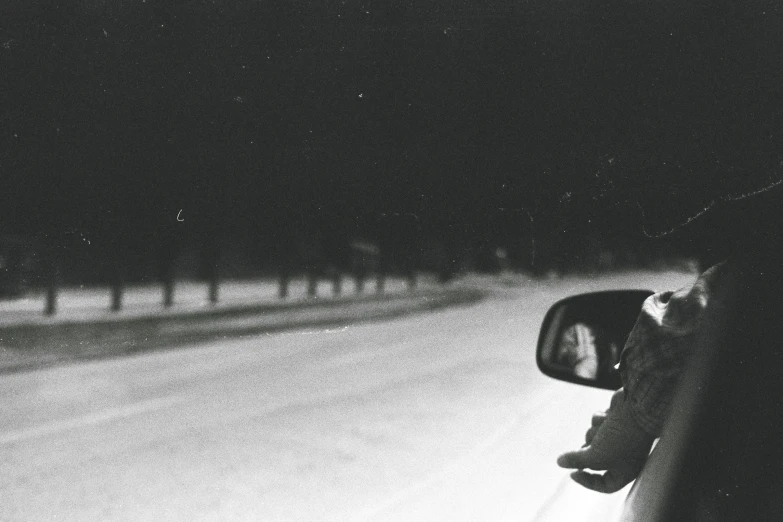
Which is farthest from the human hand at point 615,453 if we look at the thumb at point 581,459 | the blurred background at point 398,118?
the blurred background at point 398,118

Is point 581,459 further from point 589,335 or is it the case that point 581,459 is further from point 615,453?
point 589,335

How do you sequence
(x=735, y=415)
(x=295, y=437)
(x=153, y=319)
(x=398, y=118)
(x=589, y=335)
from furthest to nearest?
(x=153, y=319) → (x=295, y=437) → (x=398, y=118) → (x=589, y=335) → (x=735, y=415)

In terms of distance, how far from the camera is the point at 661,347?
60.3 inches

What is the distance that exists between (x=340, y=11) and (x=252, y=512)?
2.83 meters

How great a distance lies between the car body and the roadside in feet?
26.1

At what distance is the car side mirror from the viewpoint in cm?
227

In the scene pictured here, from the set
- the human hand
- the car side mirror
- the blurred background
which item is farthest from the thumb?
the blurred background

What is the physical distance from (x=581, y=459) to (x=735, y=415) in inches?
32.3

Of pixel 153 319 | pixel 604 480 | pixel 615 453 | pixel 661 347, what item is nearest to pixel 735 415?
pixel 661 347

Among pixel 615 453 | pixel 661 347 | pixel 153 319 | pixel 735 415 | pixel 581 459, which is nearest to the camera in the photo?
pixel 735 415

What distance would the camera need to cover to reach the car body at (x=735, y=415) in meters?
1.21

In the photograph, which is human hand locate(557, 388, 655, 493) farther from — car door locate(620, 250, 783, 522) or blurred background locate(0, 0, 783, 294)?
blurred background locate(0, 0, 783, 294)

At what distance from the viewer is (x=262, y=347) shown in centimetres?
1403

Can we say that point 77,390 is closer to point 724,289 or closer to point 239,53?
point 239,53
